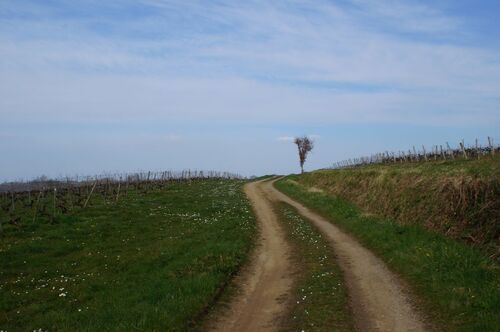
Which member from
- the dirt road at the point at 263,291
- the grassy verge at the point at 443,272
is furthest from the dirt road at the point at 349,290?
the grassy verge at the point at 443,272

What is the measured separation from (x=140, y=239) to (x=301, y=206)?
A: 53.6 feet

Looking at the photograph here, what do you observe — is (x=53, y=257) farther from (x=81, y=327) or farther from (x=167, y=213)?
(x=167, y=213)

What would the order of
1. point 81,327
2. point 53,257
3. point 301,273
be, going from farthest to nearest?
1. point 53,257
2. point 301,273
3. point 81,327

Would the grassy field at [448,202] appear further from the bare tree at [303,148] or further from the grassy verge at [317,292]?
the bare tree at [303,148]

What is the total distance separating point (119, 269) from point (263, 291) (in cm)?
736

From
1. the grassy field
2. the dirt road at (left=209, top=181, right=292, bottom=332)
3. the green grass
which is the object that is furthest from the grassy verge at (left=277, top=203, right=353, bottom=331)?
the grassy field

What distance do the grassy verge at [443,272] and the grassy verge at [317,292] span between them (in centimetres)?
219

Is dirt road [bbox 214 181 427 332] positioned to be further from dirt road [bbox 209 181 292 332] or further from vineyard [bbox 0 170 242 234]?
vineyard [bbox 0 170 242 234]

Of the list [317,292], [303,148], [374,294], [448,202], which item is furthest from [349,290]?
[303,148]

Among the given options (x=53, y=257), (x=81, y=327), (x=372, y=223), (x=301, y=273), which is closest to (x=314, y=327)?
(x=301, y=273)

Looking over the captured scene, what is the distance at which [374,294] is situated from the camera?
12961mm

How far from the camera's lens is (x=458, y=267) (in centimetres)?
1396

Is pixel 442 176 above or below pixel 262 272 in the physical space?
Result: above

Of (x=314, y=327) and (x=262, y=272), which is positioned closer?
(x=314, y=327)
